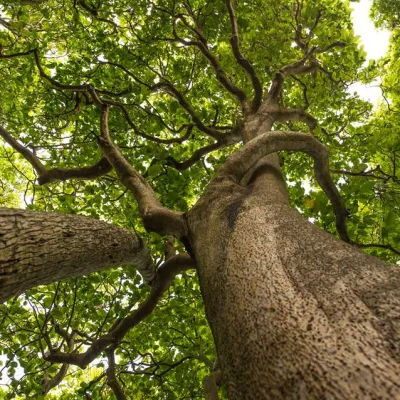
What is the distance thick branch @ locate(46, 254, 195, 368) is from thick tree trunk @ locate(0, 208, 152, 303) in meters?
1.11

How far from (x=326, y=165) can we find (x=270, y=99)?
98.6 inches

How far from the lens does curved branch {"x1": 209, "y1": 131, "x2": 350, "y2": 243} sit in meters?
3.18

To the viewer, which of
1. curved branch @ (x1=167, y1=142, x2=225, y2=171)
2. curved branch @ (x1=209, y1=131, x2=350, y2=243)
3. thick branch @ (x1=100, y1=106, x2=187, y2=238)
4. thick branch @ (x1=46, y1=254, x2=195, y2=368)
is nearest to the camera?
thick branch @ (x1=100, y1=106, x2=187, y2=238)

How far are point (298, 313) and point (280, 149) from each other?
8.20 ft

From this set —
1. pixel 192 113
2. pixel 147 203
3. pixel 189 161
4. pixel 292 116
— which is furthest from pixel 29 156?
pixel 292 116

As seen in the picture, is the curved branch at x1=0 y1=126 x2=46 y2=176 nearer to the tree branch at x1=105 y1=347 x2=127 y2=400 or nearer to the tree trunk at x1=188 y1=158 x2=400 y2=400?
the tree branch at x1=105 y1=347 x2=127 y2=400

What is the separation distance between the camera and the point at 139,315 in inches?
171

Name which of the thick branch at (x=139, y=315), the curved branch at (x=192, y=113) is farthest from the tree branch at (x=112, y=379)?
the curved branch at (x=192, y=113)

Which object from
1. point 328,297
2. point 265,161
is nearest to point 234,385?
point 328,297

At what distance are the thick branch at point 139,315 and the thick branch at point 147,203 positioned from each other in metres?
0.85

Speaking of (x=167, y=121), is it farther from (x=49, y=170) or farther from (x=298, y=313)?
(x=298, y=313)

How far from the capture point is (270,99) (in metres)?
6.04

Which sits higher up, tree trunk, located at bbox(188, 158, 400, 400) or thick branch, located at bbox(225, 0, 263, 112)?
thick branch, located at bbox(225, 0, 263, 112)

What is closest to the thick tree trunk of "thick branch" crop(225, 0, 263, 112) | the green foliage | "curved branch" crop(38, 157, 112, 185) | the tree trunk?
the tree trunk
